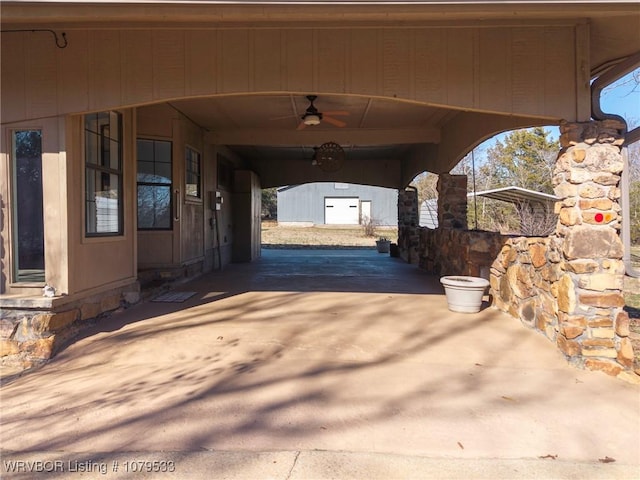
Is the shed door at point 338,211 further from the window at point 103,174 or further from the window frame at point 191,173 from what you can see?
the window at point 103,174

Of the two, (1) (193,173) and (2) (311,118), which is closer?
(2) (311,118)

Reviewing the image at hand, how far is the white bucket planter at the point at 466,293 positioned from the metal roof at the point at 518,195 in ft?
19.0

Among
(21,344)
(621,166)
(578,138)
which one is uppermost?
(578,138)

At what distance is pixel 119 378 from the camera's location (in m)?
3.39

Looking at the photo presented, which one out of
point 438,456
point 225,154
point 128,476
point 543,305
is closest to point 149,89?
point 128,476

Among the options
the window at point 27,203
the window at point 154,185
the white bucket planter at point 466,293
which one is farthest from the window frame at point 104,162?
the white bucket planter at point 466,293

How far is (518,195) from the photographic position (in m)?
11.1

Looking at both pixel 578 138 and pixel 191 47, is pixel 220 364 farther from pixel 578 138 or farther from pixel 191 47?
pixel 578 138

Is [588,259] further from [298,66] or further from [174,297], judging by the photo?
[174,297]

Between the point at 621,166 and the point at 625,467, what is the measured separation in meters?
2.52

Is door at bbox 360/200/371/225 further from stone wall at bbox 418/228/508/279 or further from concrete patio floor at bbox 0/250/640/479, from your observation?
concrete patio floor at bbox 0/250/640/479

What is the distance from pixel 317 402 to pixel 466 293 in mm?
2735

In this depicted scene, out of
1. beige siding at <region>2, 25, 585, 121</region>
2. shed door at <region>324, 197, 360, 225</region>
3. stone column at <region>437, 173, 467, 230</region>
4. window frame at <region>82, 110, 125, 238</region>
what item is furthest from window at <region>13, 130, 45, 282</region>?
shed door at <region>324, 197, 360, 225</region>

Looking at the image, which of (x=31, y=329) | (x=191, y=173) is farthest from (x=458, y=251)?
(x=31, y=329)
